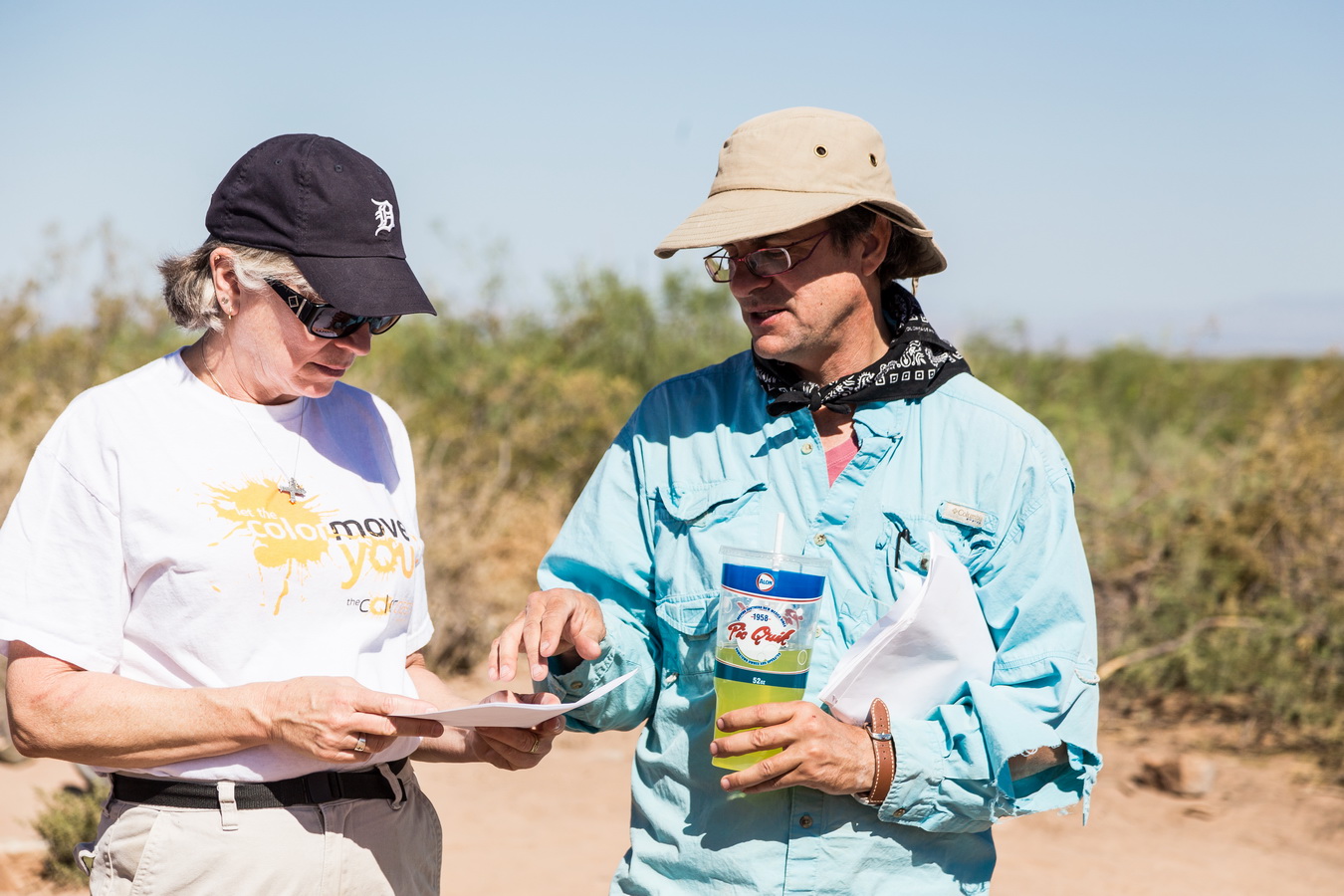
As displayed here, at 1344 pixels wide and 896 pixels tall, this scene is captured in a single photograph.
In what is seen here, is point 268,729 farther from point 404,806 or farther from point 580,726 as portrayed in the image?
point 580,726

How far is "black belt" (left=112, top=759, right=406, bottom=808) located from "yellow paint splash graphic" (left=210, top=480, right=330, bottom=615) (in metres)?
0.31

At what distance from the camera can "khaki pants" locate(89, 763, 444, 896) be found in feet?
6.97

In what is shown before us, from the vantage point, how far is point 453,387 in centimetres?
1082

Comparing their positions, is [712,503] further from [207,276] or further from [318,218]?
[207,276]

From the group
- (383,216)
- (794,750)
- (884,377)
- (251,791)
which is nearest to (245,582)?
(251,791)

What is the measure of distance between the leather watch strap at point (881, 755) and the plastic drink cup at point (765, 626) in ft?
0.49

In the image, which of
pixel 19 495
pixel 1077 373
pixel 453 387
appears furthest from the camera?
pixel 1077 373

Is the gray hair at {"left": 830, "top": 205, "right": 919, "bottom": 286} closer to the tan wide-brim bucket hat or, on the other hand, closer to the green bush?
the tan wide-brim bucket hat

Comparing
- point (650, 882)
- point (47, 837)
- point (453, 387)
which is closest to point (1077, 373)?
point (453, 387)

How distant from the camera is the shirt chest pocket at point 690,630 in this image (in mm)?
2309

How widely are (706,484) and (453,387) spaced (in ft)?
28.4

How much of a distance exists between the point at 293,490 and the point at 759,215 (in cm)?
101

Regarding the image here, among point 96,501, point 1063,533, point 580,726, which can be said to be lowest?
point 580,726

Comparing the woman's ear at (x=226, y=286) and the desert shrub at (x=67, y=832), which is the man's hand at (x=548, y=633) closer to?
the woman's ear at (x=226, y=286)
